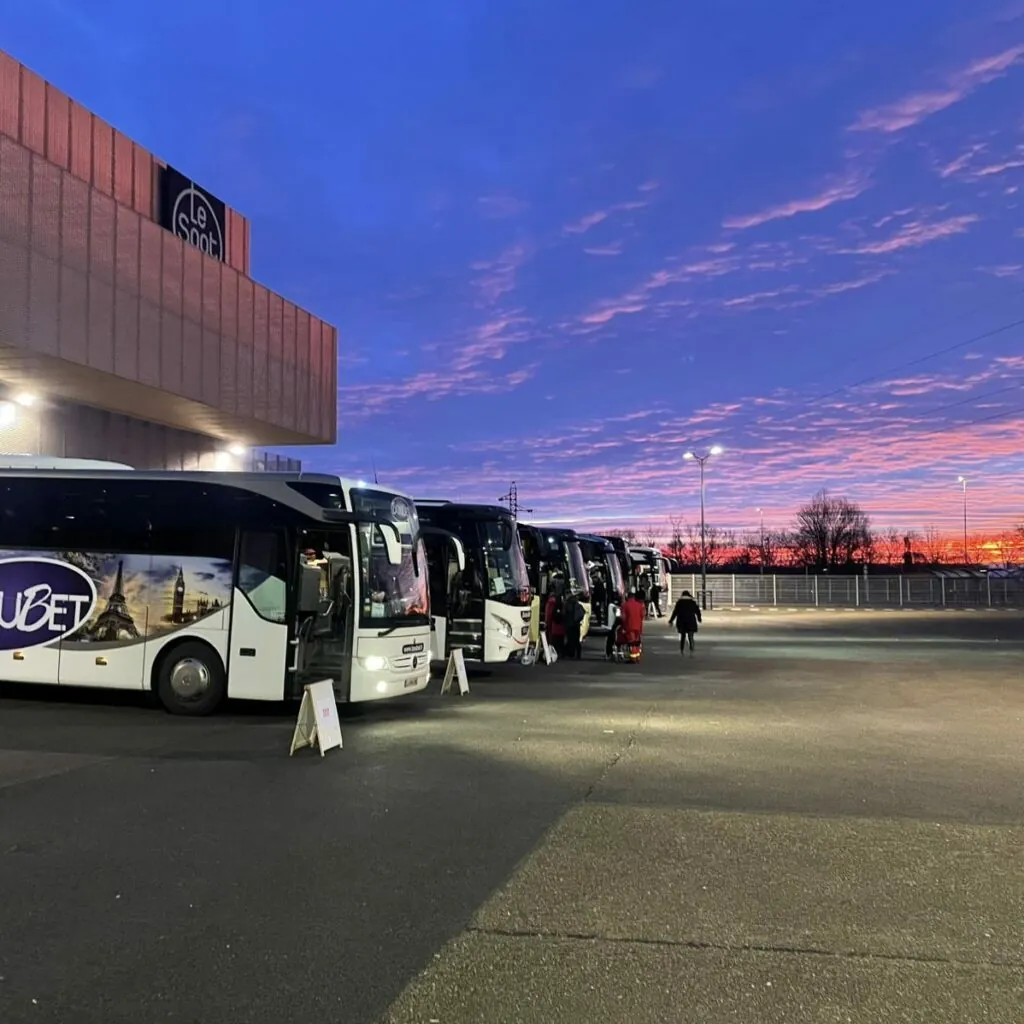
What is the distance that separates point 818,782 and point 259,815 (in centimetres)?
514

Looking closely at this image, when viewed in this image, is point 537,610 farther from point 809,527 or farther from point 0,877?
point 809,527

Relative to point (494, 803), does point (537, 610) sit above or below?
above

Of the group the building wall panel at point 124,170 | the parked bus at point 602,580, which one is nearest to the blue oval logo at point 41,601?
the building wall panel at point 124,170

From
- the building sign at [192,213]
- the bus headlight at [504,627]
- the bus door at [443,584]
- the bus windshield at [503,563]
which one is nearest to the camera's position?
the bus door at [443,584]

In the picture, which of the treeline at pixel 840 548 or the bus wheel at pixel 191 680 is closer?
the bus wheel at pixel 191 680

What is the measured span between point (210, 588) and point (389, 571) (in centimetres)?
254

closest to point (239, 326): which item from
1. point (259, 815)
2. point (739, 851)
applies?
point (259, 815)

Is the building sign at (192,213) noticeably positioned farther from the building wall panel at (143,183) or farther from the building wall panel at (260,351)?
the building wall panel at (260,351)

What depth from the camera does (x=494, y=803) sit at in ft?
25.2

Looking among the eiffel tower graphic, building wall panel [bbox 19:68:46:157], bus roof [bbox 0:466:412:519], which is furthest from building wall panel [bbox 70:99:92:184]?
the eiffel tower graphic

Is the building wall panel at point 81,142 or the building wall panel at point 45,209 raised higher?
the building wall panel at point 81,142

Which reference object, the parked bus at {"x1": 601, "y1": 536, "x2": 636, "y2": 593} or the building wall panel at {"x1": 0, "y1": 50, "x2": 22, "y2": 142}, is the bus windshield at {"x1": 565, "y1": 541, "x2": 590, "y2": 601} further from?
the building wall panel at {"x1": 0, "y1": 50, "x2": 22, "y2": 142}

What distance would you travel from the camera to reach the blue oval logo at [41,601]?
13227 millimetres

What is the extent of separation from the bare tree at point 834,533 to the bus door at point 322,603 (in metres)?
106
